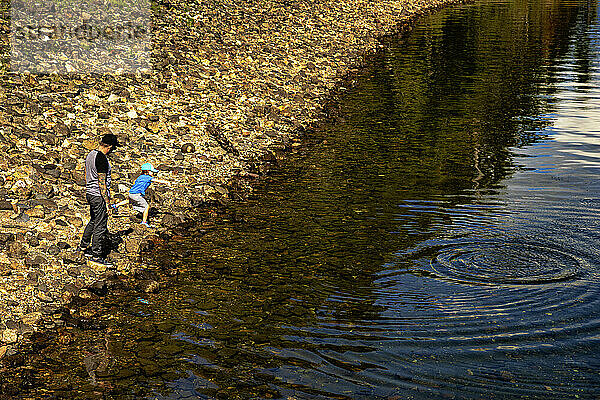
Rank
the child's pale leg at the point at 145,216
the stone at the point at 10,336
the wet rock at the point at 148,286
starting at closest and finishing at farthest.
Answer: the stone at the point at 10,336 → the wet rock at the point at 148,286 → the child's pale leg at the point at 145,216

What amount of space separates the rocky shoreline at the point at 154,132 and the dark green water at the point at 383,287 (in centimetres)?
86

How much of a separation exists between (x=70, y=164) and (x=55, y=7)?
41.6 ft

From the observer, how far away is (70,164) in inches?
622

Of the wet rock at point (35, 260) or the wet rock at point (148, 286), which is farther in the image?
the wet rock at point (35, 260)

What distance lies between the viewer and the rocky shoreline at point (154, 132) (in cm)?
1204

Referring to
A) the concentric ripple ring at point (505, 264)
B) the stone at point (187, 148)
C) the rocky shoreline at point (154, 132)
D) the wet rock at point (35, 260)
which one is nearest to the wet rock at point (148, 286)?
the rocky shoreline at point (154, 132)

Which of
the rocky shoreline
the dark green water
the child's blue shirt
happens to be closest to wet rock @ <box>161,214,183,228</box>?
the rocky shoreline

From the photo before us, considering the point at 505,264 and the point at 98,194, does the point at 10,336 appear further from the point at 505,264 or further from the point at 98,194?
the point at 505,264

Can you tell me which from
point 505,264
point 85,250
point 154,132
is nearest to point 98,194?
point 85,250

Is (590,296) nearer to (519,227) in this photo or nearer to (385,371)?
(519,227)

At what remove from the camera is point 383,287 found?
1176cm

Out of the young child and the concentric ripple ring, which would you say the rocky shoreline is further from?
the concentric ripple ring

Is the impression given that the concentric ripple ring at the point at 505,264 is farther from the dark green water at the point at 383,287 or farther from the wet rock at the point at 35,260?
the wet rock at the point at 35,260

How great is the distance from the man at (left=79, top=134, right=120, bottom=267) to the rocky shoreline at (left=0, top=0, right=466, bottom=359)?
369 mm
